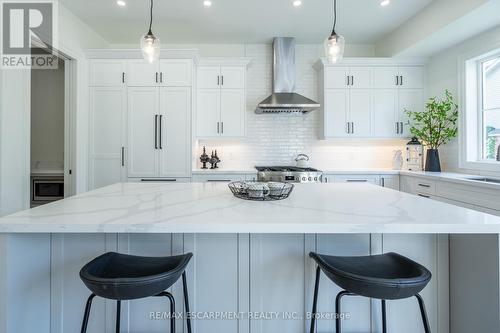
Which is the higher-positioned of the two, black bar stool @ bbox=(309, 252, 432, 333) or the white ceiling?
the white ceiling

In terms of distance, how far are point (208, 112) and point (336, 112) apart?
1881 mm

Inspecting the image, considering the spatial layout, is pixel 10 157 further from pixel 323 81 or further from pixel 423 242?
pixel 323 81

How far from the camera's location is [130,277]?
1.15 m

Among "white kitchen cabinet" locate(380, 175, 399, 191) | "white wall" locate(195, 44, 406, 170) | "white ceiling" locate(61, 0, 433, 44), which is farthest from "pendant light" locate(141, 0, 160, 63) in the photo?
"white kitchen cabinet" locate(380, 175, 399, 191)

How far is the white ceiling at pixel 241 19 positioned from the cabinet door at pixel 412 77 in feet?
2.07

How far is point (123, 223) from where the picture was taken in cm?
102

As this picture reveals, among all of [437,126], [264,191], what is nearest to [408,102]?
[437,126]

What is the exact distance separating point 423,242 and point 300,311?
28.6 inches

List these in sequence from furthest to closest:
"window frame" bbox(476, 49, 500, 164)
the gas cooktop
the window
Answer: the gas cooktop < "window frame" bbox(476, 49, 500, 164) < the window

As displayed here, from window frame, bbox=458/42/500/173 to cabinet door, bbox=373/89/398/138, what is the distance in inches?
31.0

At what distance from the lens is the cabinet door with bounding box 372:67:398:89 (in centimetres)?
390

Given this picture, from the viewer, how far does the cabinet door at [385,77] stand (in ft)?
12.8

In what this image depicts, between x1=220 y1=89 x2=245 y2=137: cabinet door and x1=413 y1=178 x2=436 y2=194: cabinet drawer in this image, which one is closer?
x1=413 y1=178 x2=436 y2=194: cabinet drawer

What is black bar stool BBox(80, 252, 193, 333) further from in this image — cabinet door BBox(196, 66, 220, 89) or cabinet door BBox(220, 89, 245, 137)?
cabinet door BBox(196, 66, 220, 89)
